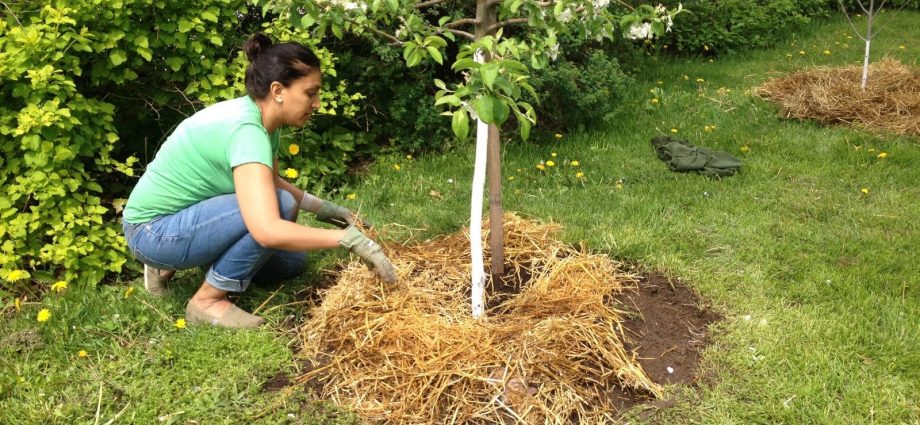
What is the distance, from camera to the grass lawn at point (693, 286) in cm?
239

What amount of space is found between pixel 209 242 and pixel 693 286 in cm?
199

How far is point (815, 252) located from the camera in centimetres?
335

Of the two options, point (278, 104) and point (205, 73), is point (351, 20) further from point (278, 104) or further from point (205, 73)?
point (205, 73)

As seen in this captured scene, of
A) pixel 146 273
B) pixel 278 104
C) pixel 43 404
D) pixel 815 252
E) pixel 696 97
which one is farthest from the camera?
pixel 696 97

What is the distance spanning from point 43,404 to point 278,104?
1278 mm

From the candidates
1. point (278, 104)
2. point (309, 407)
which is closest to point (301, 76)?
point (278, 104)

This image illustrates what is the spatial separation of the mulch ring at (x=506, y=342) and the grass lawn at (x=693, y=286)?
114mm

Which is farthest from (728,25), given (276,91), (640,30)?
(276,91)

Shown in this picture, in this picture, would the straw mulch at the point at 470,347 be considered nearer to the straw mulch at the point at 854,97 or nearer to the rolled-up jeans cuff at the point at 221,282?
the rolled-up jeans cuff at the point at 221,282

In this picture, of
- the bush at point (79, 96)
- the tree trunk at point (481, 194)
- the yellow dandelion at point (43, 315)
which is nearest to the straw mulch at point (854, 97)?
the tree trunk at point (481, 194)

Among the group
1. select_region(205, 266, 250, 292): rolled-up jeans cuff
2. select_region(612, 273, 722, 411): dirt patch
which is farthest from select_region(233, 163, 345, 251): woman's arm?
select_region(612, 273, 722, 411): dirt patch

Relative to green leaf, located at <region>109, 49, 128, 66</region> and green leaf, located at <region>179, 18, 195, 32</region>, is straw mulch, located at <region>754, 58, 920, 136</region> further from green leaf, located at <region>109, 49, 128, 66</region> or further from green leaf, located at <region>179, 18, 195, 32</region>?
green leaf, located at <region>109, 49, 128, 66</region>

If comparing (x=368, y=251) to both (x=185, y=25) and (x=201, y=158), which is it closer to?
(x=201, y=158)

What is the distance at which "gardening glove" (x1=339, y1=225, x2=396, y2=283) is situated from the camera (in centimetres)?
253
